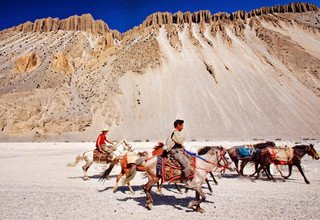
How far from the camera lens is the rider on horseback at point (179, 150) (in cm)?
941

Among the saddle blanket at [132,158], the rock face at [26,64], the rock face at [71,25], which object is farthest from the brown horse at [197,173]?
the rock face at [71,25]

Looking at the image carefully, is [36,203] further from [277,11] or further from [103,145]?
[277,11]

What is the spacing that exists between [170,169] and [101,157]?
6072 mm

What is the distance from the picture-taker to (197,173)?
962 centimetres

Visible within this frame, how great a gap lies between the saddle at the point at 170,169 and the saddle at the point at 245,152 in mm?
6590

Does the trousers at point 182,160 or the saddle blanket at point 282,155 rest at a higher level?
the trousers at point 182,160

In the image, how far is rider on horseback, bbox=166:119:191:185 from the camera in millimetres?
9415

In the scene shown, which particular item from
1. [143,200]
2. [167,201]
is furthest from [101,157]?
[167,201]

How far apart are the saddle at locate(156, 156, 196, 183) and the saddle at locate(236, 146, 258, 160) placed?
6.59 metres

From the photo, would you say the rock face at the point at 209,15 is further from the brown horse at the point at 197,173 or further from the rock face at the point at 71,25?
the brown horse at the point at 197,173

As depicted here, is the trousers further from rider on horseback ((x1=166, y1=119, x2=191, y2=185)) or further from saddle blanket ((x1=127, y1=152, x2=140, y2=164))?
saddle blanket ((x1=127, y1=152, x2=140, y2=164))

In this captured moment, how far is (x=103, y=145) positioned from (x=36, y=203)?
16.4 ft

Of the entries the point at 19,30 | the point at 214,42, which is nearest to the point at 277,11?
the point at 214,42

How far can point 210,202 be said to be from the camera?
10.4 metres
